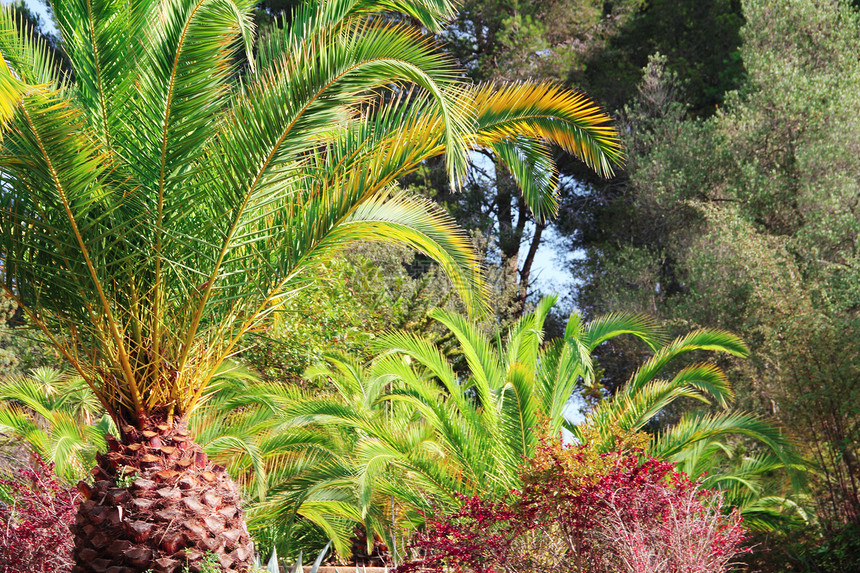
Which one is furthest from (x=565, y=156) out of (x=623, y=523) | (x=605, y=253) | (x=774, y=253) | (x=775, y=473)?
(x=623, y=523)

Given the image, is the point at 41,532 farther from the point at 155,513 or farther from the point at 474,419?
the point at 474,419

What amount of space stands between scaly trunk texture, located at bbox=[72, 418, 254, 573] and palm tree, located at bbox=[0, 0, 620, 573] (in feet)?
0.04

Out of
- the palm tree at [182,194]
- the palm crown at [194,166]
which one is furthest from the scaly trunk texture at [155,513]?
the palm crown at [194,166]

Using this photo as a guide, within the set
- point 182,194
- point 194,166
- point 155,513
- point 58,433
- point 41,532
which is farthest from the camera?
point 58,433

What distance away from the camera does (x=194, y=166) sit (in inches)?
235

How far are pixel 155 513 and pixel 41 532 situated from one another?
2.36m

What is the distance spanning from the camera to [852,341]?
32.7ft

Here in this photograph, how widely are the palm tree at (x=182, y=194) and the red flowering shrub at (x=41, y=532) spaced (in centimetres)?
175

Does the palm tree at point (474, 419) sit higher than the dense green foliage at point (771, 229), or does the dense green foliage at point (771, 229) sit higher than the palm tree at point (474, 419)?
the dense green foliage at point (771, 229)

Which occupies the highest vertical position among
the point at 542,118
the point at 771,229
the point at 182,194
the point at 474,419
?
the point at 771,229

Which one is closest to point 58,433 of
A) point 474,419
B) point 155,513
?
point 155,513

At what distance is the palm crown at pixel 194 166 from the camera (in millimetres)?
5152

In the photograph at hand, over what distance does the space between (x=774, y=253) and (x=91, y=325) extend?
1100cm

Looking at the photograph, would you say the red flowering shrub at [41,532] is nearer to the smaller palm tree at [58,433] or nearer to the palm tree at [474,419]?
the smaller palm tree at [58,433]
